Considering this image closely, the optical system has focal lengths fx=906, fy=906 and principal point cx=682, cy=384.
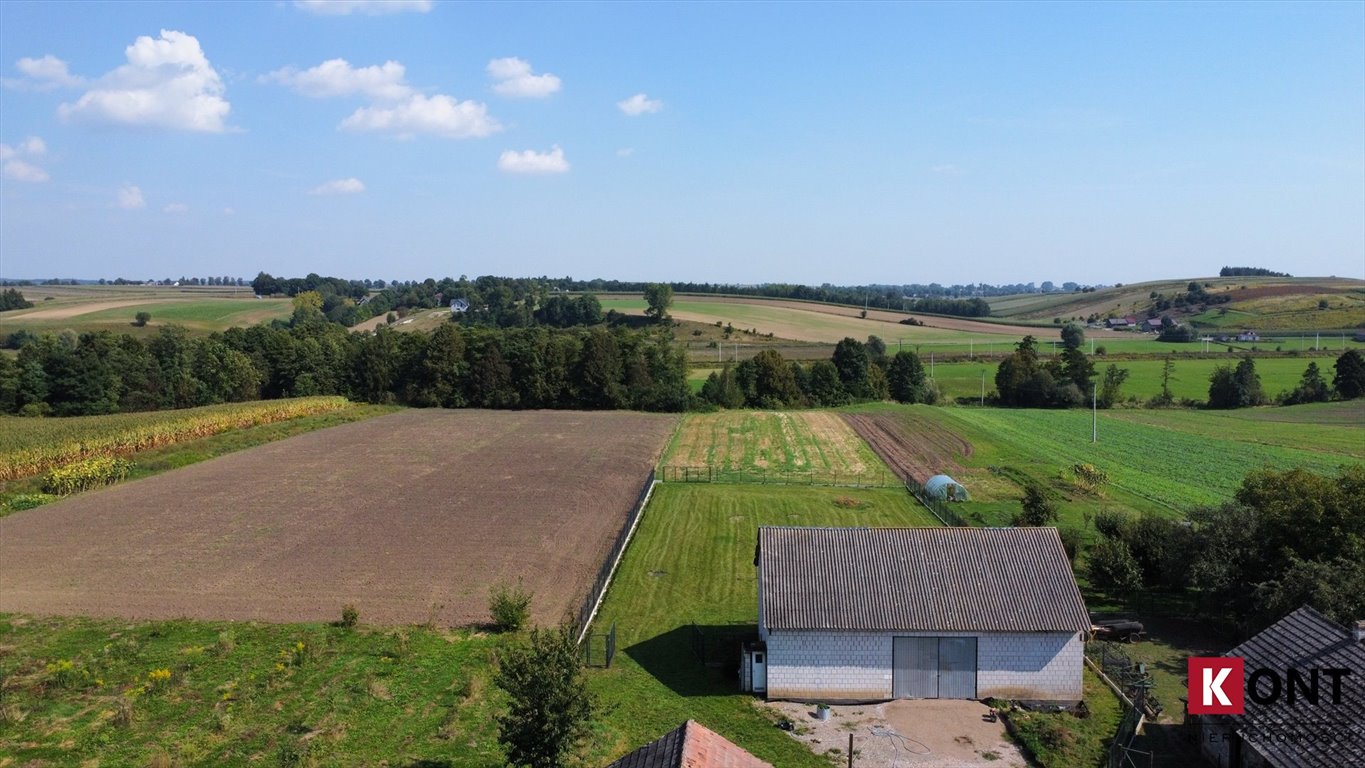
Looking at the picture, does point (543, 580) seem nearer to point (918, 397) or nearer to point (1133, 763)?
point (1133, 763)

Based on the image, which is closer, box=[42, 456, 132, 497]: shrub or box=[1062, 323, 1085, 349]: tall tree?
box=[42, 456, 132, 497]: shrub

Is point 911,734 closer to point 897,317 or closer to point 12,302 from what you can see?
point 897,317

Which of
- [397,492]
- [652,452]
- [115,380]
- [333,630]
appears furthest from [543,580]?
[115,380]

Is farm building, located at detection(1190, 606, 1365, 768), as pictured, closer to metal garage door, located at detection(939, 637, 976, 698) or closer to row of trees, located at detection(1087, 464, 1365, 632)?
row of trees, located at detection(1087, 464, 1365, 632)

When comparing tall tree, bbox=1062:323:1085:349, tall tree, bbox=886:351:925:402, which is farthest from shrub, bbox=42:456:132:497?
tall tree, bbox=1062:323:1085:349

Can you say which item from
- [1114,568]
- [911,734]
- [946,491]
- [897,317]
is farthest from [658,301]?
[911,734]
